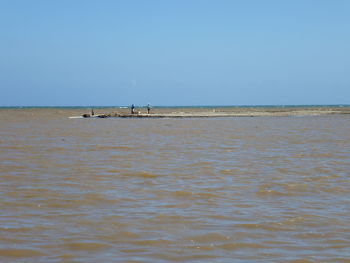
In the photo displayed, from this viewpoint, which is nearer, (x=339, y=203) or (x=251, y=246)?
(x=251, y=246)

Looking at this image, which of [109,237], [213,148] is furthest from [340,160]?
[109,237]

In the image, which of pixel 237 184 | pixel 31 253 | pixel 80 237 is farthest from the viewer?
pixel 237 184

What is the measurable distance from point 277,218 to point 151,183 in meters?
3.85

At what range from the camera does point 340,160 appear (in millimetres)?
15164

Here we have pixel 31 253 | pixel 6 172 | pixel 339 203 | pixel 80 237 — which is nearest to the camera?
pixel 31 253

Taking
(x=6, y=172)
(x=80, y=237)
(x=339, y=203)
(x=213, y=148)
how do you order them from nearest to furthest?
(x=80, y=237), (x=339, y=203), (x=6, y=172), (x=213, y=148)

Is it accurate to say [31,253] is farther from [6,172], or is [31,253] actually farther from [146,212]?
[6,172]

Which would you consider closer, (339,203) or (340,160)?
(339,203)

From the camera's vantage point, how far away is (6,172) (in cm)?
1245

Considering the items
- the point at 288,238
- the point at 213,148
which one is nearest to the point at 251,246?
the point at 288,238

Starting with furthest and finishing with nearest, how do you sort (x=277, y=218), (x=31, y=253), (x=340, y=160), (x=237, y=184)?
1. (x=340, y=160)
2. (x=237, y=184)
3. (x=277, y=218)
4. (x=31, y=253)

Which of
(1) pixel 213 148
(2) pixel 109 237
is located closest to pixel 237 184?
(2) pixel 109 237

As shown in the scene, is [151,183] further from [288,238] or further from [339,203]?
[288,238]

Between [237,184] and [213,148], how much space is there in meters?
8.57
